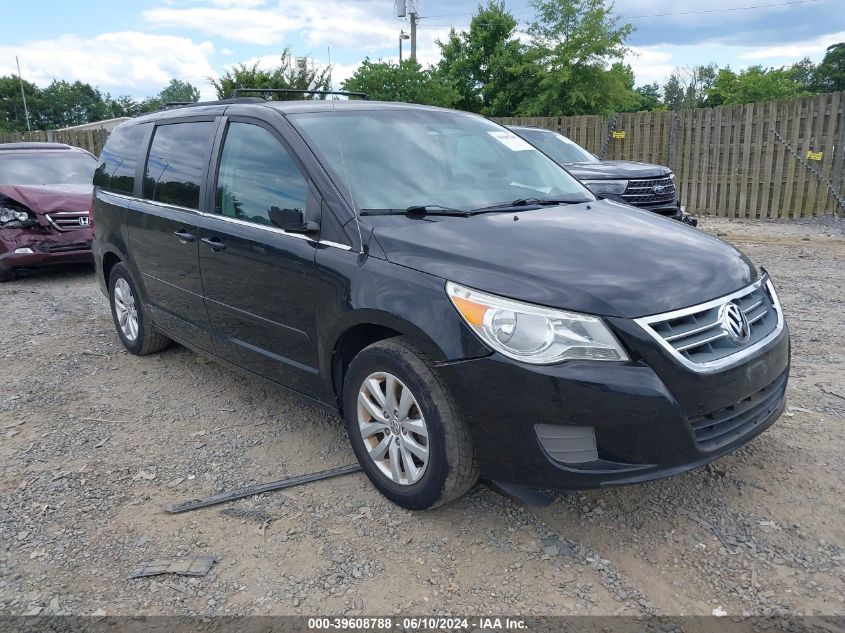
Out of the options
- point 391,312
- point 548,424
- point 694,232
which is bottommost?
point 548,424

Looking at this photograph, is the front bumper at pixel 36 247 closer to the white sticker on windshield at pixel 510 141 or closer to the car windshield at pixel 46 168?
the car windshield at pixel 46 168

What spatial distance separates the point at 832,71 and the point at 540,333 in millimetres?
80531

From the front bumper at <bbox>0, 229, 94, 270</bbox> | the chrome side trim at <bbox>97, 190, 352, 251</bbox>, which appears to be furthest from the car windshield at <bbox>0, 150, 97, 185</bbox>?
the chrome side trim at <bbox>97, 190, 352, 251</bbox>

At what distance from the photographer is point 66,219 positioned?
27.6ft

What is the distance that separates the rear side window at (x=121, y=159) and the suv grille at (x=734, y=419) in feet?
13.6

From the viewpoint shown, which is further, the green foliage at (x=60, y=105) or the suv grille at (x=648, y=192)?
the green foliage at (x=60, y=105)

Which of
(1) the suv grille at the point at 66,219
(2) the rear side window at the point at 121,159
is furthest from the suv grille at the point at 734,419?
(1) the suv grille at the point at 66,219

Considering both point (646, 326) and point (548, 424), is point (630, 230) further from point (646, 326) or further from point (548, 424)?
point (548, 424)

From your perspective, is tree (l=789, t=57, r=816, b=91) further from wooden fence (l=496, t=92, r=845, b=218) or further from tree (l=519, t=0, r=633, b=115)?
wooden fence (l=496, t=92, r=845, b=218)

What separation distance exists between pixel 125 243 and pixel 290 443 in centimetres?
225

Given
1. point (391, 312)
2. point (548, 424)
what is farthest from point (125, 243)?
point (548, 424)

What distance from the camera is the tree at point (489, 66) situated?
31.2m

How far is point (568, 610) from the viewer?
245cm

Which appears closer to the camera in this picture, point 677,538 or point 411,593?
point 411,593
